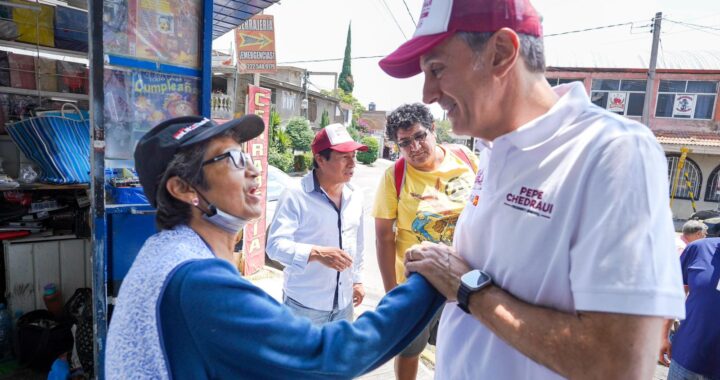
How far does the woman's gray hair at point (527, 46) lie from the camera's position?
1060 millimetres

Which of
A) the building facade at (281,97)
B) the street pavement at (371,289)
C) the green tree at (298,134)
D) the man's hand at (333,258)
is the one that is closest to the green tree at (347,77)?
the building facade at (281,97)

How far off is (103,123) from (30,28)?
1.91m

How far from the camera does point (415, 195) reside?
9.09 ft

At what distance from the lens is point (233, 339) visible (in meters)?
1.09

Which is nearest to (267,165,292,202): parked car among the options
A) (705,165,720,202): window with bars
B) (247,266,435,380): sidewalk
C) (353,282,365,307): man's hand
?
(247,266,435,380): sidewalk

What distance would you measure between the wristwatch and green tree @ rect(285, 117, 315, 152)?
23597mm

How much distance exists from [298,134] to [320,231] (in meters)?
22.1

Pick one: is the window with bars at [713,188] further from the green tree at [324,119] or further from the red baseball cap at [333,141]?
the green tree at [324,119]

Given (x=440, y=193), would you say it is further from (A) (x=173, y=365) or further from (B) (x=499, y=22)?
(A) (x=173, y=365)

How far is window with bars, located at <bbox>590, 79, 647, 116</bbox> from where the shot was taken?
18.5 m

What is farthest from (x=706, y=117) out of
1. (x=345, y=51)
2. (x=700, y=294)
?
(x=345, y=51)

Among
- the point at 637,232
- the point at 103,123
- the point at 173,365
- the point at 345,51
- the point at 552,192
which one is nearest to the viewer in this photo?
the point at 637,232

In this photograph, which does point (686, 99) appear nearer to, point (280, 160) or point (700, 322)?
point (280, 160)

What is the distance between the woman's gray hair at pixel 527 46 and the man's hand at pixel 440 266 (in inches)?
23.6
